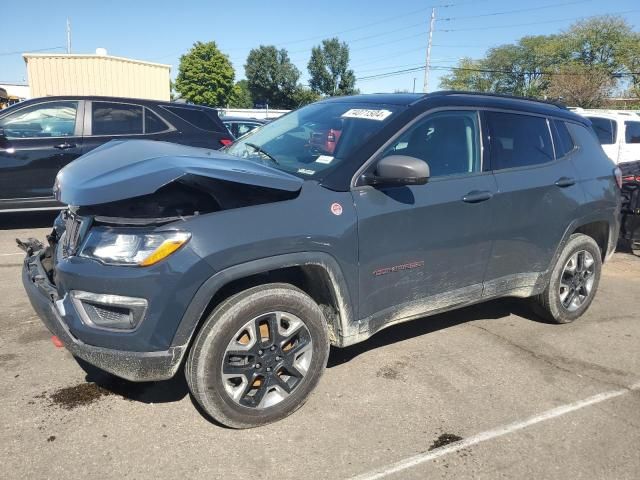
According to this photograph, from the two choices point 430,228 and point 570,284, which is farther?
point 570,284

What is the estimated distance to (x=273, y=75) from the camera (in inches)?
2655

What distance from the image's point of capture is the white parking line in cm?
252

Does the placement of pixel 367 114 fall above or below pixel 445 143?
above

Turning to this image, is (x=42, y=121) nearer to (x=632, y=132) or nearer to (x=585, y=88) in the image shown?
(x=632, y=132)

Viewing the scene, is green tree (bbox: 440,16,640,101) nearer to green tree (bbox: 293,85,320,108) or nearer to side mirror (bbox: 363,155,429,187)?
green tree (bbox: 293,85,320,108)

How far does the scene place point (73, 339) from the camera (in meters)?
2.55

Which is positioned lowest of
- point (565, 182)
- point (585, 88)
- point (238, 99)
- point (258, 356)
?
point (258, 356)

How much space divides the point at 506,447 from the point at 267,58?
6946 centimetres

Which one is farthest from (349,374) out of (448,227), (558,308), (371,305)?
(558,308)

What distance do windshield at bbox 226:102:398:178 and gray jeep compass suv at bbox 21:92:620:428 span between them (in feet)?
0.05

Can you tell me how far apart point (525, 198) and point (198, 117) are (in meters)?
5.56

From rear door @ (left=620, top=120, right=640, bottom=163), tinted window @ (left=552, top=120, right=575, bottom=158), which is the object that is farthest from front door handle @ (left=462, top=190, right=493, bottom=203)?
rear door @ (left=620, top=120, right=640, bottom=163)

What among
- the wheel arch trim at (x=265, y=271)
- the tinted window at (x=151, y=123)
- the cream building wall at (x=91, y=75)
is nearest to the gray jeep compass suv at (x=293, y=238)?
the wheel arch trim at (x=265, y=271)

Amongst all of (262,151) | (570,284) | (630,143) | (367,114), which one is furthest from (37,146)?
(630,143)
